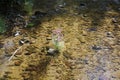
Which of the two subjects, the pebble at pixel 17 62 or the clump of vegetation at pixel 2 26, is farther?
the clump of vegetation at pixel 2 26

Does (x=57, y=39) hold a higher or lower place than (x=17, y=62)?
higher

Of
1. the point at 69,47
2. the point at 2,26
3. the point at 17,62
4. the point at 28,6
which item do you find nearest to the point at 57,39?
the point at 69,47

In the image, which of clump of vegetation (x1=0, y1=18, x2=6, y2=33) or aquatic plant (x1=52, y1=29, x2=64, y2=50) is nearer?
aquatic plant (x1=52, y1=29, x2=64, y2=50)

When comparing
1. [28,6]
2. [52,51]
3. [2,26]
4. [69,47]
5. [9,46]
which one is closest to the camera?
[52,51]

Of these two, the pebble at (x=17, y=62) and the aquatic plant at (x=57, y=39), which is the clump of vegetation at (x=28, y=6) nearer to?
the aquatic plant at (x=57, y=39)

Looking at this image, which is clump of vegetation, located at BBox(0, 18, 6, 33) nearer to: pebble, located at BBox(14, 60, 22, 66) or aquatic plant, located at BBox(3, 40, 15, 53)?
aquatic plant, located at BBox(3, 40, 15, 53)

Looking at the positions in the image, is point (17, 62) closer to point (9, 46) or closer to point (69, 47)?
point (9, 46)

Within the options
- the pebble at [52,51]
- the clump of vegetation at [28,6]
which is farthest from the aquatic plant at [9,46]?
the clump of vegetation at [28,6]

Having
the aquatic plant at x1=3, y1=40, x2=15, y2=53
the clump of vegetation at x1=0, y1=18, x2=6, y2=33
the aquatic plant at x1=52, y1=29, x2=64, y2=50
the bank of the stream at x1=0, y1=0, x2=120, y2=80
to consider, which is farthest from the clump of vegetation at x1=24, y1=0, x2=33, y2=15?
the aquatic plant at x1=3, y1=40, x2=15, y2=53
